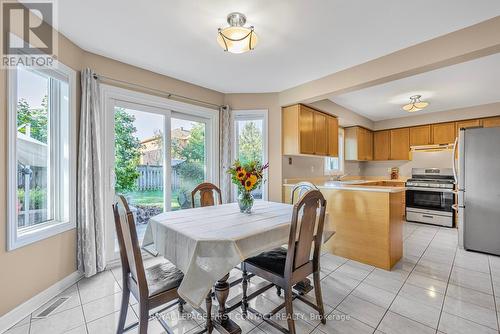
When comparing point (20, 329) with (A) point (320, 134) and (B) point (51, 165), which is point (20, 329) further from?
(A) point (320, 134)

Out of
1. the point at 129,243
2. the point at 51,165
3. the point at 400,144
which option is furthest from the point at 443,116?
the point at 51,165

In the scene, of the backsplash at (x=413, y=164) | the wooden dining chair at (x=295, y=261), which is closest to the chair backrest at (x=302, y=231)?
the wooden dining chair at (x=295, y=261)

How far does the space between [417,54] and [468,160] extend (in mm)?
2050

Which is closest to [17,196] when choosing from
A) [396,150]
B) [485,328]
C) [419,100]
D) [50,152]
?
[50,152]

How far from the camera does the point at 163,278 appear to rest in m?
1.53

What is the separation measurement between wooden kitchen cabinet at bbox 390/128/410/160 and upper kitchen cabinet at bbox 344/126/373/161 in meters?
0.63

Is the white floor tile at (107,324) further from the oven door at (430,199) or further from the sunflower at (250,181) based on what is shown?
the oven door at (430,199)

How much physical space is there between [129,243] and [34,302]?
4.65 feet

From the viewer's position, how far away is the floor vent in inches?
72.5

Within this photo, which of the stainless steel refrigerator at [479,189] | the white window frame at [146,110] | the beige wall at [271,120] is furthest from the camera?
the beige wall at [271,120]

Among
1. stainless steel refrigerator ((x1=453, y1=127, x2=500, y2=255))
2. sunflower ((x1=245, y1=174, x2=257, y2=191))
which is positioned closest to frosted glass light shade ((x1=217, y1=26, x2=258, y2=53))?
sunflower ((x1=245, y1=174, x2=257, y2=191))

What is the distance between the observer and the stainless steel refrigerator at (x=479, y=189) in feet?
10.1

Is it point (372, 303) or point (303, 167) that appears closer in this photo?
point (372, 303)

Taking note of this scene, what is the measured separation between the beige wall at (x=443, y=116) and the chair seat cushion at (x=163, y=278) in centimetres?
604
